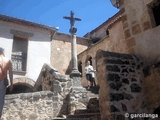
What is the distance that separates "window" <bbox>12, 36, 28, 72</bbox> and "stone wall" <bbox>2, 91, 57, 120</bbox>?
4.40 metres

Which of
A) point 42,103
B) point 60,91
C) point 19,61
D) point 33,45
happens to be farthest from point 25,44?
point 42,103

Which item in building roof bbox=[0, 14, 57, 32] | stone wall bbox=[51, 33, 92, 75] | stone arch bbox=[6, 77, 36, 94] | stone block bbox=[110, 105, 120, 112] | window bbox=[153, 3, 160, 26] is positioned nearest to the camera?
stone block bbox=[110, 105, 120, 112]

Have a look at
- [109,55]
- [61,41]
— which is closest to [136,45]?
[109,55]

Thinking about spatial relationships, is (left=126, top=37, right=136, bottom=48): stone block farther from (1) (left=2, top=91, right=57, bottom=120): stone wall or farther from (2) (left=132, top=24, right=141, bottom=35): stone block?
(1) (left=2, top=91, right=57, bottom=120): stone wall

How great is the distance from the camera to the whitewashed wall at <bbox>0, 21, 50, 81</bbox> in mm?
10125

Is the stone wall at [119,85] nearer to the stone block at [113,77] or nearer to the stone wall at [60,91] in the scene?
the stone block at [113,77]

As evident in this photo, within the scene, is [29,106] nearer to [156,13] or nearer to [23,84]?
[23,84]

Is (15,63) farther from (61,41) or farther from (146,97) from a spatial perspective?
(146,97)

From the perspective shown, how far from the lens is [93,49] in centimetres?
1384

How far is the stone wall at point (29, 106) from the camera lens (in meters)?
5.62

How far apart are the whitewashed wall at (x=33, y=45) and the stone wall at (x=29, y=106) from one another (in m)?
4.24

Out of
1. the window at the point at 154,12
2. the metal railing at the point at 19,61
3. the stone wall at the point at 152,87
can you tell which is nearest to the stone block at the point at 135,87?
the stone wall at the point at 152,87

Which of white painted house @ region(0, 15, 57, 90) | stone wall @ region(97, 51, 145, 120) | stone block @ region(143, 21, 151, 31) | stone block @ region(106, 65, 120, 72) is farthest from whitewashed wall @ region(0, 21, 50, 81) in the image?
stone block @ region(143, 21, 151, 31)

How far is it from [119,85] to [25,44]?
877 centimetres
